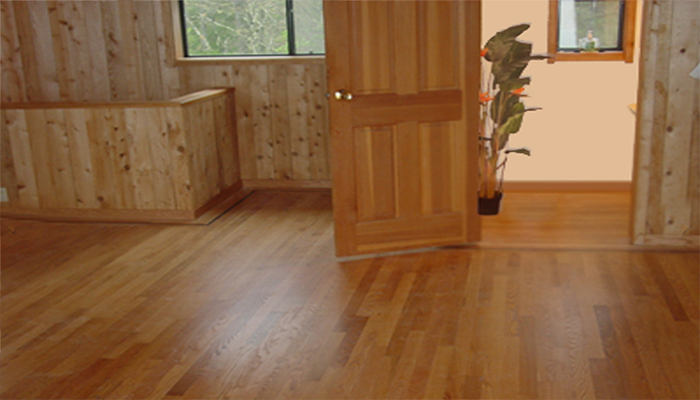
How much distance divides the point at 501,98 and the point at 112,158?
2.71 meters

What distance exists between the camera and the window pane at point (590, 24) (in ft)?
18.7

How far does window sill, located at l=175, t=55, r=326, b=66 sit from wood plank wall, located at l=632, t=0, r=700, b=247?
254 cm

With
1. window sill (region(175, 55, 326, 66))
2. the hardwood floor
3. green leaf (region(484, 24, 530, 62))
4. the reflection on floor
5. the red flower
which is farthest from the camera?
window sill (region(175, 55, 326, 66))

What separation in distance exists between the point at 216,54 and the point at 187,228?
1.67m

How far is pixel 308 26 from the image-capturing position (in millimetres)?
5820

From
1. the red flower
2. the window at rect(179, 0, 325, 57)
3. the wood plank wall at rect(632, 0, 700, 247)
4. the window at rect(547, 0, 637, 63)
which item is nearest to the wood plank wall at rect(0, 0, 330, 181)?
the window at rect(179, 0, 325, 57)

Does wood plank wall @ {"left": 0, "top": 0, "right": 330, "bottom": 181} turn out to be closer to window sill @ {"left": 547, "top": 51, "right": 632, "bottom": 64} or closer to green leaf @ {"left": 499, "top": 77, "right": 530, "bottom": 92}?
green leaf @ {"left": 499, "top": 77, "right": 530, "bottom": 92}

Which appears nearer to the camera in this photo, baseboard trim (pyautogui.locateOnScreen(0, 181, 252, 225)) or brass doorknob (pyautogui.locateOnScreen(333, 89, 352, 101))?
brass doorknob (pyautogui.locateOnScreen(333, 89, 352, 101))

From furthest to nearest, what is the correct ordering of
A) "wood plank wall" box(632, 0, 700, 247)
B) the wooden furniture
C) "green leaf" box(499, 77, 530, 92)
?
the wooden furniture < "green leaf" box(499, 77, 530, 92) < "wood plank wall" box(632, 0, 700, 247)

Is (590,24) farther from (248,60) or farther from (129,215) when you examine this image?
(129,215)

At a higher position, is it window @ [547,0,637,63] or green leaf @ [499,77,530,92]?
window @ [547,0,637,63]

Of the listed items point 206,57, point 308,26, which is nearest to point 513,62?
point 308,26

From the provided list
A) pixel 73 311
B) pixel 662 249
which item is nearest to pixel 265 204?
pixel 73 311

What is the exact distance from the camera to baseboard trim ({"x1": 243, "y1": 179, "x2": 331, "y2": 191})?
19.8 ft
